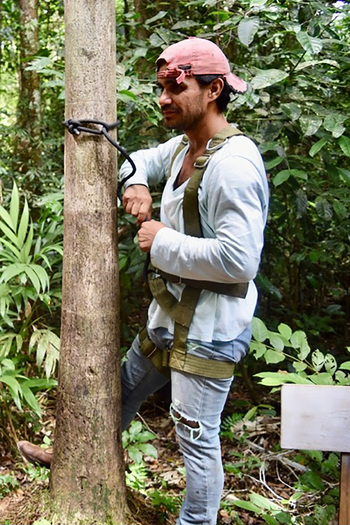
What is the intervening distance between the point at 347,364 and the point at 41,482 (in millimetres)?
1542

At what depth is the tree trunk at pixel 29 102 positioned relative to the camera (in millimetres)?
5027

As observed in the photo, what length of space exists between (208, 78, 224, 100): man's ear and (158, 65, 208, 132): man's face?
0.08 feet

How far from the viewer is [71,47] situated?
218cm

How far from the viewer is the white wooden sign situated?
1918 millimetres

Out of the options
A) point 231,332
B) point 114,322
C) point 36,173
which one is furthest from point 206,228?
point 36,173

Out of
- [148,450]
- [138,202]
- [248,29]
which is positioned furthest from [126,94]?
[148,450]

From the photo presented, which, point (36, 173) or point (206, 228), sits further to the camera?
point (36, 173)

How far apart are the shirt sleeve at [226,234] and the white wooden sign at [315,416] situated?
43 centimetres

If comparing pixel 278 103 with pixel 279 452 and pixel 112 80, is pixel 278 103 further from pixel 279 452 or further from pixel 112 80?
pixel 279 452

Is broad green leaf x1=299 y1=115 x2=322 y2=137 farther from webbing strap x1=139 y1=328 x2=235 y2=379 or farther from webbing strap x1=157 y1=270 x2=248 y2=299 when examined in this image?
webbing strap x1=139 y1=328 x2=235 y2=379

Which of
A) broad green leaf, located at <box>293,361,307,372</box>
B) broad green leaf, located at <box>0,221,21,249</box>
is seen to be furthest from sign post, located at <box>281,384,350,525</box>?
broad green leaf, located at <box>0,221,21,249</box>

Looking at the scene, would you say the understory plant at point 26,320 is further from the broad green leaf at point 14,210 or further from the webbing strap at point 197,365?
the webbing strap at point 197,365

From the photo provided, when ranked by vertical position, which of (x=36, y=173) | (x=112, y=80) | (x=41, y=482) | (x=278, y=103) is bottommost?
(x=41, y=482)

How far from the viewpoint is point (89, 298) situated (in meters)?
2.26
